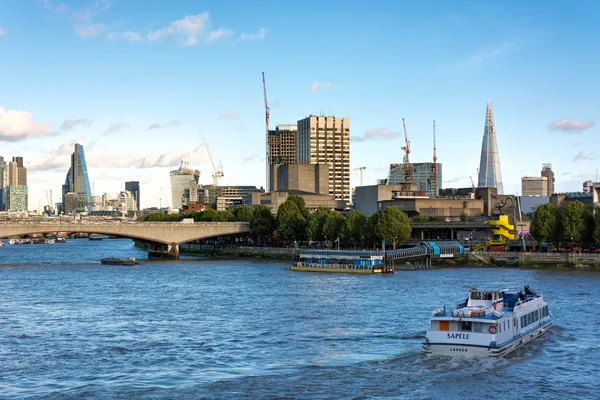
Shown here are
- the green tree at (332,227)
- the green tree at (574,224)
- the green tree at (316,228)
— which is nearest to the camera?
the green tree at (574,224)

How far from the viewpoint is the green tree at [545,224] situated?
125 meters

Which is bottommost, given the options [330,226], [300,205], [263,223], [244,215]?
[330,226]

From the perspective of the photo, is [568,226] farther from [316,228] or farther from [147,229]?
[147,229]

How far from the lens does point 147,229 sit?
5979 inches

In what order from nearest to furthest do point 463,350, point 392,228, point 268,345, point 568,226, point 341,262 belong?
point 463,350 → point 268,345 → point 341,262 → point 568,226 → point 392,228

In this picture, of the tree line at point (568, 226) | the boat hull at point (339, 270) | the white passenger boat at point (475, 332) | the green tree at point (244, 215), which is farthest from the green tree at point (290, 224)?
the white passenger boat at point (475, 332)

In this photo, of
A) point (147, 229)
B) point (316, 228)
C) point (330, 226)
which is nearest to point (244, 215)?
point (316, 228)

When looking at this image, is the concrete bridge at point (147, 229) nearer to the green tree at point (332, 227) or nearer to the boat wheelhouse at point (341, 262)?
the green tree at point (332, 227)

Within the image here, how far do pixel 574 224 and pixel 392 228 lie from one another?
99.9ft

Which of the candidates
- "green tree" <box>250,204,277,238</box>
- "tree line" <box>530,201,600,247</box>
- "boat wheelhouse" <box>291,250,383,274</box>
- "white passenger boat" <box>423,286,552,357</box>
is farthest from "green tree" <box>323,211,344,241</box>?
"white passenger boat" <box>423,286,552,357</box>

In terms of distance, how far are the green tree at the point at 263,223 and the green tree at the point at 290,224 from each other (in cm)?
300

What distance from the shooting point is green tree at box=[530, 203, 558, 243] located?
125m

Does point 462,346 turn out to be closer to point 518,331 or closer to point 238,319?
point 518,331

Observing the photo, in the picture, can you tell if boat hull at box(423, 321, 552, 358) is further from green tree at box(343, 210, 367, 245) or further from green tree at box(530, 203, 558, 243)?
green tree at box(343, 210, 367, 245)
